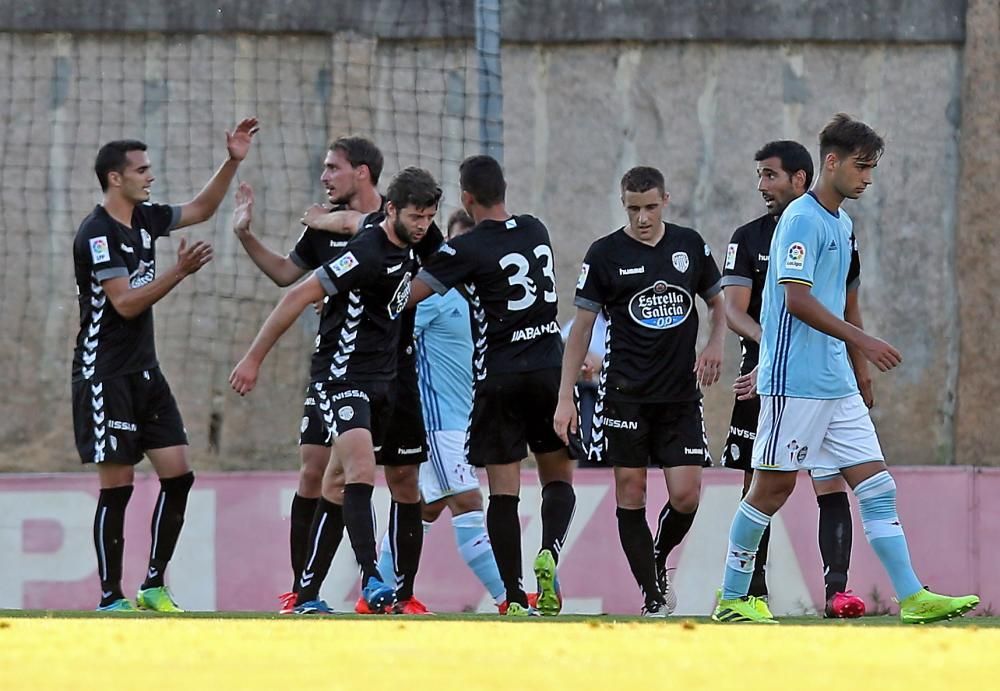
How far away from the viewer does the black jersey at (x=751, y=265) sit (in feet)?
26.3

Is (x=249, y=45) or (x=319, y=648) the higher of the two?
(x=249, y=45)

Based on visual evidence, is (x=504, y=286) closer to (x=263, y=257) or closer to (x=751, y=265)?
(x=751, y=265)

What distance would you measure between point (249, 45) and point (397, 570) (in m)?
4.29

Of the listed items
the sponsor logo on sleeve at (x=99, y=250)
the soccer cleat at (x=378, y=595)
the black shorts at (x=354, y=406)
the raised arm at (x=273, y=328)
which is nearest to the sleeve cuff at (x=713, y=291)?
the black shorts at (x=354, y=406)

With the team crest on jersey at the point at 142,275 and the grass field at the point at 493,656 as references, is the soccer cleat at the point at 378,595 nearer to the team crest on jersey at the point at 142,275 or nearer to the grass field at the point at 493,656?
the grass field at the point at 493,656

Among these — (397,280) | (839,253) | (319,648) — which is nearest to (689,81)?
(397,280)

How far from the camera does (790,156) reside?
8.05 m

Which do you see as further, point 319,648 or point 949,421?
point 949,421

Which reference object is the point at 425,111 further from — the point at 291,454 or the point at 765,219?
the point at 765,219

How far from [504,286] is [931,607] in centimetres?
227

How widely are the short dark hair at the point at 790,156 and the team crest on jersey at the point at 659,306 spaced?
71cm

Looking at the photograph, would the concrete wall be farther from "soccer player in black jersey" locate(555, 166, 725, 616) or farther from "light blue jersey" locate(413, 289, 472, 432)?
"soccer player in black jersey" locate(555, 166, 725, 616)

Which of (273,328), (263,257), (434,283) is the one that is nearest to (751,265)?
(434,283)

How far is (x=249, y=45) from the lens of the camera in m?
11.5
